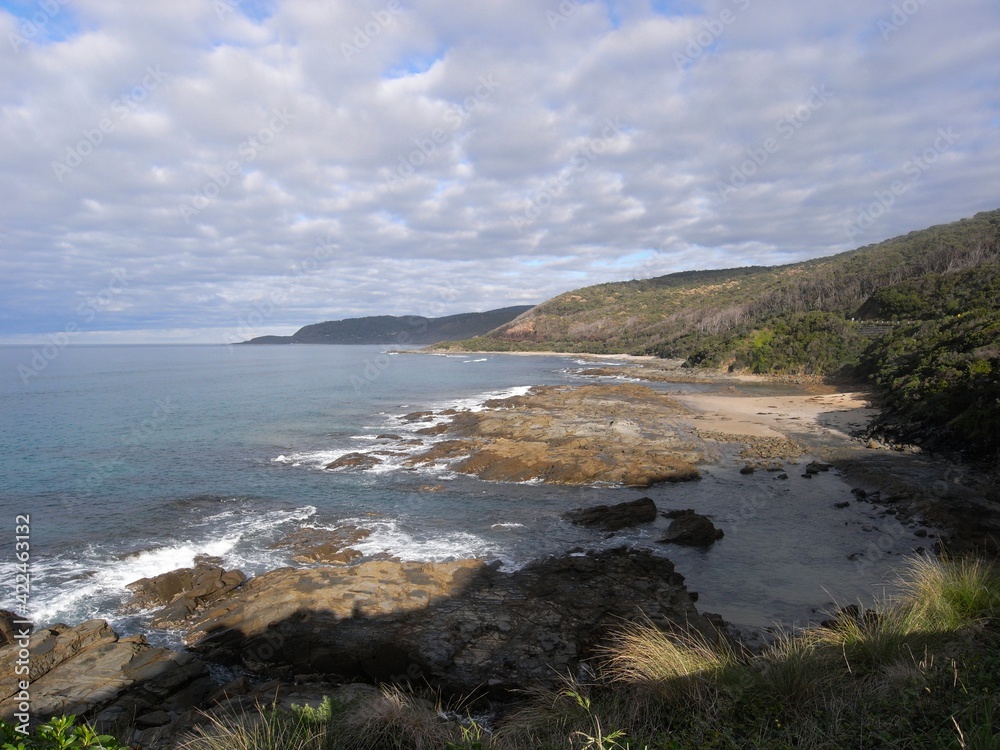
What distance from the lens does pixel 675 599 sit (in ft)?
32.7

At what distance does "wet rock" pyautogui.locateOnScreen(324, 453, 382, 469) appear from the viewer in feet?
70.9

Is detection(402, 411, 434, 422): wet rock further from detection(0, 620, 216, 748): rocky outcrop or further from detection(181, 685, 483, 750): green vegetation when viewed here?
detection(181, 685, 483, 750): green vegetation

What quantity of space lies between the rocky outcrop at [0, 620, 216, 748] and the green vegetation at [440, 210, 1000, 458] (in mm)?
22801

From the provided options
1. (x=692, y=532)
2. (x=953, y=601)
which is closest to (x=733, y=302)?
(x=692, y=532)

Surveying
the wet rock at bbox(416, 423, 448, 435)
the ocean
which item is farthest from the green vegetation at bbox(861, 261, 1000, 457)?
the wet rock at bbox(416, 423, 448, 435)

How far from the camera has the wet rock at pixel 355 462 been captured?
70.9 ft

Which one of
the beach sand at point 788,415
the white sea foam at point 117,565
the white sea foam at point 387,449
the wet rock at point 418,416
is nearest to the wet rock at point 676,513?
the white sea foam at point 387,449

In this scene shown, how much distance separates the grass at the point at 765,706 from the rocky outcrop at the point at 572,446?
1317 cm

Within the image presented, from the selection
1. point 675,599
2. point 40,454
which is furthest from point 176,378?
point 675,599

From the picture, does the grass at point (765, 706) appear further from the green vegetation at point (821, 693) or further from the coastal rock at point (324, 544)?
the coastal rock at point (324, 544)

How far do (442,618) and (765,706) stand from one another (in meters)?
6.15

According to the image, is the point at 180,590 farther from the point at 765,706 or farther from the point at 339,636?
the point at 765,706

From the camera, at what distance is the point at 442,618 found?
30.8 ft

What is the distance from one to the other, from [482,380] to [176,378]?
119ft
